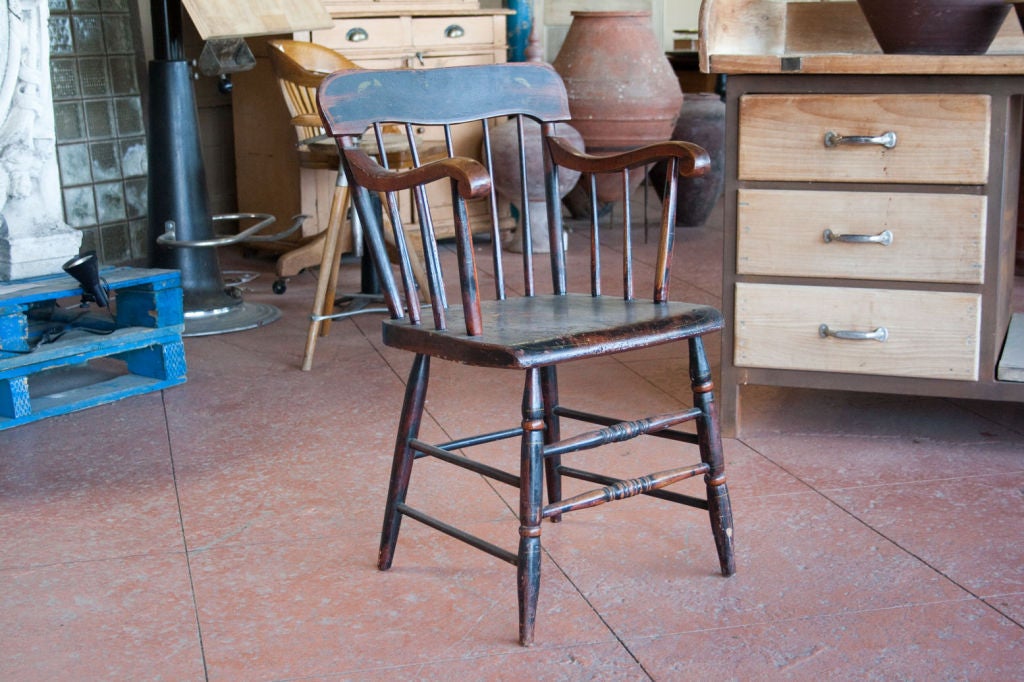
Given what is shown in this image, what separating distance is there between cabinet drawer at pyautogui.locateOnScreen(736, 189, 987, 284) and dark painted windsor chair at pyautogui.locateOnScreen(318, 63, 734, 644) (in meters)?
0.56

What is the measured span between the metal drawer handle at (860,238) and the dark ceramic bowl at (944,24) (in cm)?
39

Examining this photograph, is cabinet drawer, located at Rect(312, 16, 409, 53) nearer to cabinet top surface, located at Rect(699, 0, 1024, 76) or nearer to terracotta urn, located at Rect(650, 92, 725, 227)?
terracotta urn, located at Rect(650, 92, 725, 227)

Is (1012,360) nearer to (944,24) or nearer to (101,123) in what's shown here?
(944,24)

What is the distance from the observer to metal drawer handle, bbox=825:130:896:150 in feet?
7.86

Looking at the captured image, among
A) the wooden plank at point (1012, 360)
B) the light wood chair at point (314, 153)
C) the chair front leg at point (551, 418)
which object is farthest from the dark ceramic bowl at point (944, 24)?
the light wood chair at point (314, 153)

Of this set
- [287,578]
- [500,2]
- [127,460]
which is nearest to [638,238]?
[500,2]

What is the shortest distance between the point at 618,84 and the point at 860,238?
8.51ft

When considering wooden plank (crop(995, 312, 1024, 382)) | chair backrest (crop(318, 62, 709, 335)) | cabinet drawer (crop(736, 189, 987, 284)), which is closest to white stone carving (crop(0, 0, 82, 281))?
chair backrest (crop(318, 62, 709, 335))

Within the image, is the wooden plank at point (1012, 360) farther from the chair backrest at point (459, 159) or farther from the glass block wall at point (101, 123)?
the glass block wall at point (101, 123)

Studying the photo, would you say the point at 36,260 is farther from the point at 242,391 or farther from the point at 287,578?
the point at 287,578

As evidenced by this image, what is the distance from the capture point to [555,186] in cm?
214

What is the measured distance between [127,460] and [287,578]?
0.78 meters

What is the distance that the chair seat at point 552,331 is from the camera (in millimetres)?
1685

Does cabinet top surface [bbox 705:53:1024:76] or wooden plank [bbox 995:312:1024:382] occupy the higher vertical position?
cabinet top surface [bbox 705:53:1024:76]
